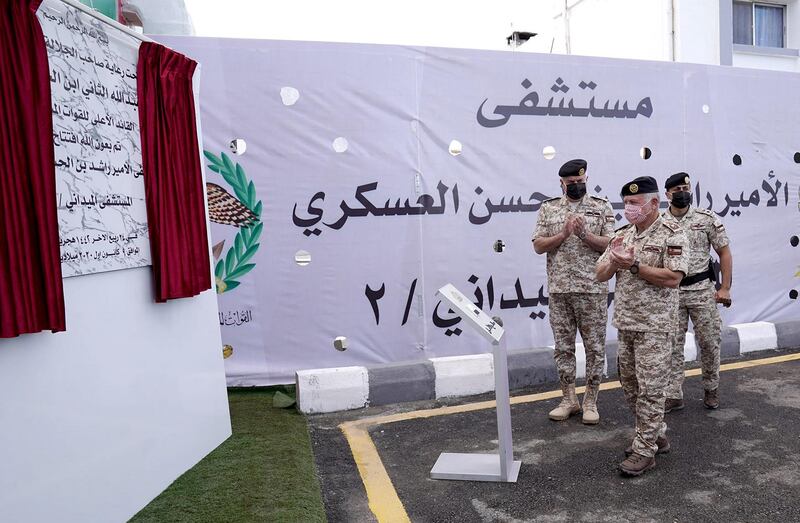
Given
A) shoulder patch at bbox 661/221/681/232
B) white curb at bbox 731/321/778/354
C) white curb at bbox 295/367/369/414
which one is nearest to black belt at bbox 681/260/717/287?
shoulder patch at bbox 661/221/681/232

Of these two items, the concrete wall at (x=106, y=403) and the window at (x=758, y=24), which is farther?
the window at (x=758, y=24)

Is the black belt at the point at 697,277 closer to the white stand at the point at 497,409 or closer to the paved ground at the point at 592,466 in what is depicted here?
the paved ground at the point at 592,466

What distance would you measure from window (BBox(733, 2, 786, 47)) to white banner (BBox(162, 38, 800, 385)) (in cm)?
1283

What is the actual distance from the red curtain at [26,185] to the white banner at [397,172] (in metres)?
2.53

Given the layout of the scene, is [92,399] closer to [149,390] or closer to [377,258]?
[149,390]

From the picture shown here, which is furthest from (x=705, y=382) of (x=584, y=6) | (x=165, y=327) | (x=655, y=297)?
(x=584, y=6)

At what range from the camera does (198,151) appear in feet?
12.0

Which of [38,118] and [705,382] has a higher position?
[38,118]

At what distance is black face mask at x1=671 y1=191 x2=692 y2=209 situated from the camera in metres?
4.29

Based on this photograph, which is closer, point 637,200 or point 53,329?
point 53,329

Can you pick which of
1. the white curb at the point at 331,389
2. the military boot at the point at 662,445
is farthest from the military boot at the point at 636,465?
the white curb at the point at 331,389

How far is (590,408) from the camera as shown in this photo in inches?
166

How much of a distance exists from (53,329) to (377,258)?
3133 millimetres

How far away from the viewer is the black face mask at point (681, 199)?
429 centimetres
